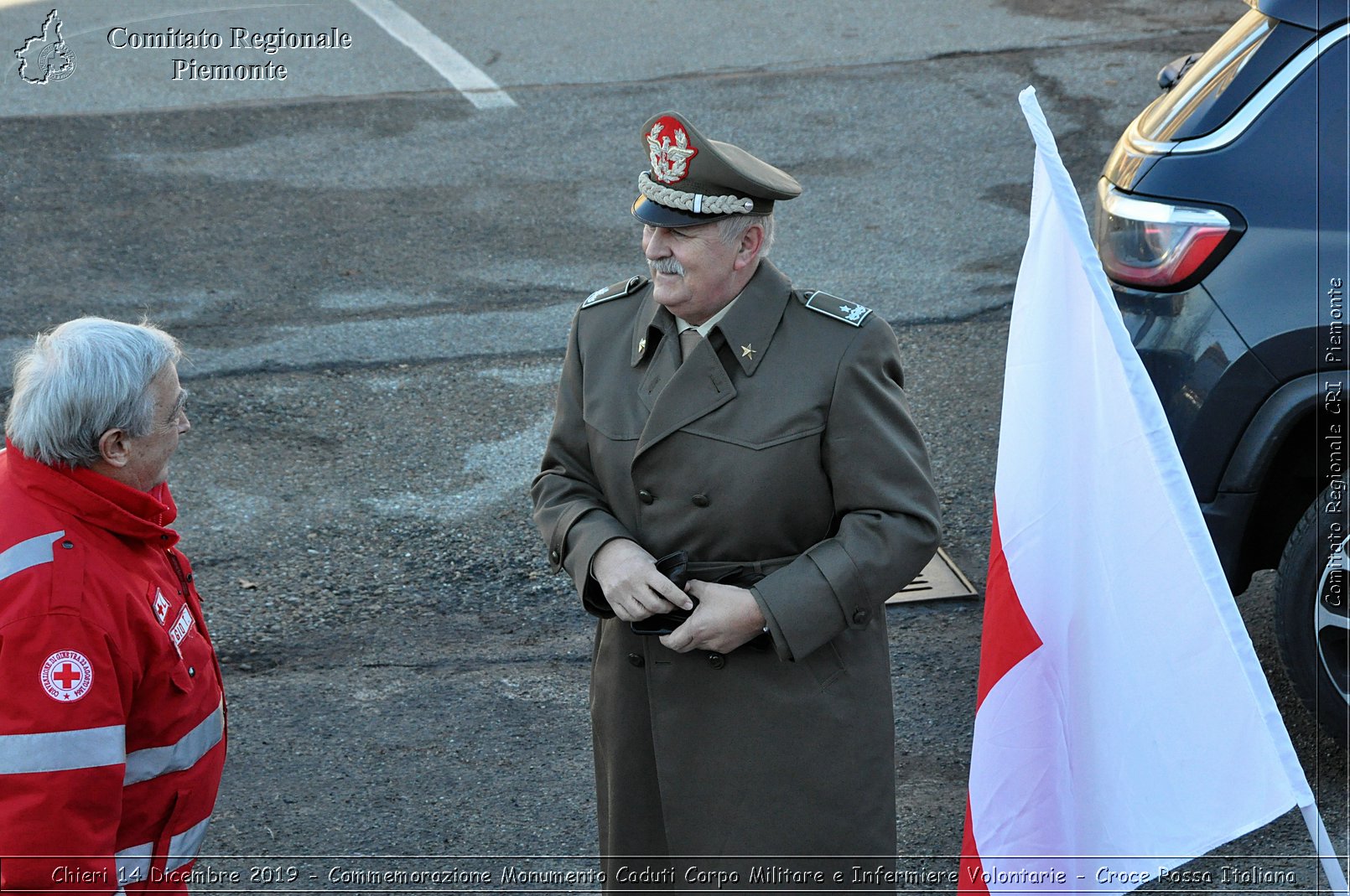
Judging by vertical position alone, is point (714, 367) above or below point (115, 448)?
above

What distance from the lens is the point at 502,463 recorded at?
6.09 m

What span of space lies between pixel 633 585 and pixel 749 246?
728 mm

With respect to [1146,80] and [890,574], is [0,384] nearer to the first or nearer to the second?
[890,574]

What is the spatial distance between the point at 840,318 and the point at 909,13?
39.8 feet

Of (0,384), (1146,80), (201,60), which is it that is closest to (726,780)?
(0,384)

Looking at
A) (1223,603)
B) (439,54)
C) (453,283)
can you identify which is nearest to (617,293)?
(1223,603)

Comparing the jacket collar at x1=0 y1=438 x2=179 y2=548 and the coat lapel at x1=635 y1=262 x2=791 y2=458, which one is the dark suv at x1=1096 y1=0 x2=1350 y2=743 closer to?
the coat lapel at x1=635 y1=262 x2=791 y2=458

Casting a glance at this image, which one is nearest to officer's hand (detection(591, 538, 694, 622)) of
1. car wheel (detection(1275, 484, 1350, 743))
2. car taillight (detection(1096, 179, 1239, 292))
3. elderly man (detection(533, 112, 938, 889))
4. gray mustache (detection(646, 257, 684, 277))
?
elderly man (detection(533, 112, 938, 889))

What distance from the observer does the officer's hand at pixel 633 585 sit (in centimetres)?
272

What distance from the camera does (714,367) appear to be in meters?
2.79

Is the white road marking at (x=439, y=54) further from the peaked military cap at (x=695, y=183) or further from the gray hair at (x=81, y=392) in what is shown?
the gray hair at (x=81, y=392)

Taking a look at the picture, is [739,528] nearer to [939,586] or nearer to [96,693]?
[96,693]

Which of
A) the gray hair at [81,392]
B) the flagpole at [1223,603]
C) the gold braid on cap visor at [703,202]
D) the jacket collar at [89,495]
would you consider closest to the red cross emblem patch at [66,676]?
the jacket collar at [89,495]

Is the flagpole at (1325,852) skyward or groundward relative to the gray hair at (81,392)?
groundward
